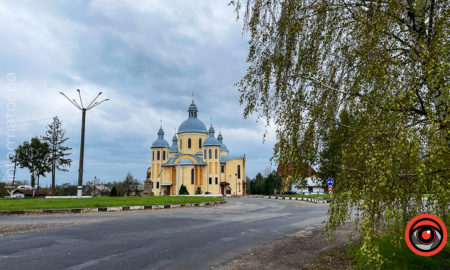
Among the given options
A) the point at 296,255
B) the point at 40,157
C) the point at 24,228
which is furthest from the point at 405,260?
the point at 40,157

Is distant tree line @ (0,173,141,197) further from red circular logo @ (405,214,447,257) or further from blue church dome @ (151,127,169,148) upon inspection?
red circular logo @ (405,214,447,257)

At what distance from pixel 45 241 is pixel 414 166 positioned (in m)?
8.26

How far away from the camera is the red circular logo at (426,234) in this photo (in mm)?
3740

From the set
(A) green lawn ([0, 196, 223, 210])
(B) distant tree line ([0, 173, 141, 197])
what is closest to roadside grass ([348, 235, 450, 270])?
(A) green lawn ([0, 196, 223, 210])

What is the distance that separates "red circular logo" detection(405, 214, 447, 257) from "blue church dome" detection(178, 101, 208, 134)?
6125cm

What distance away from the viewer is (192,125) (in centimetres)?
6525

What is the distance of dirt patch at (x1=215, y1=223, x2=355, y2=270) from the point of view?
631 centimetres

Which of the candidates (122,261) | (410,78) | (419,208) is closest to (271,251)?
(122,261)

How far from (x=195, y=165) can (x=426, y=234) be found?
58.3m

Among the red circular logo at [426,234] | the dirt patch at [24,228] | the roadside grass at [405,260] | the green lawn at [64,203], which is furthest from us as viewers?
the green lawn at [64,203]

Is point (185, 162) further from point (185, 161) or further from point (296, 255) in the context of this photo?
point (296, 255)

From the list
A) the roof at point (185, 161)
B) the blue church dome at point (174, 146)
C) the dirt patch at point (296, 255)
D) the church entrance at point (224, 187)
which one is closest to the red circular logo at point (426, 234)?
the dirt patch at point (296, 255)

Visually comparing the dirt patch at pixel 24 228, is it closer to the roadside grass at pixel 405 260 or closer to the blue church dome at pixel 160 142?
the roadside grass at pixel 405 260

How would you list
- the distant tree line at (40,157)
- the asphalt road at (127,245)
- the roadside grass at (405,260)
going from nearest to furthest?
the roadside grass at (405,260), the asphalt road at (127,245), the distant tree line at (40,157)
